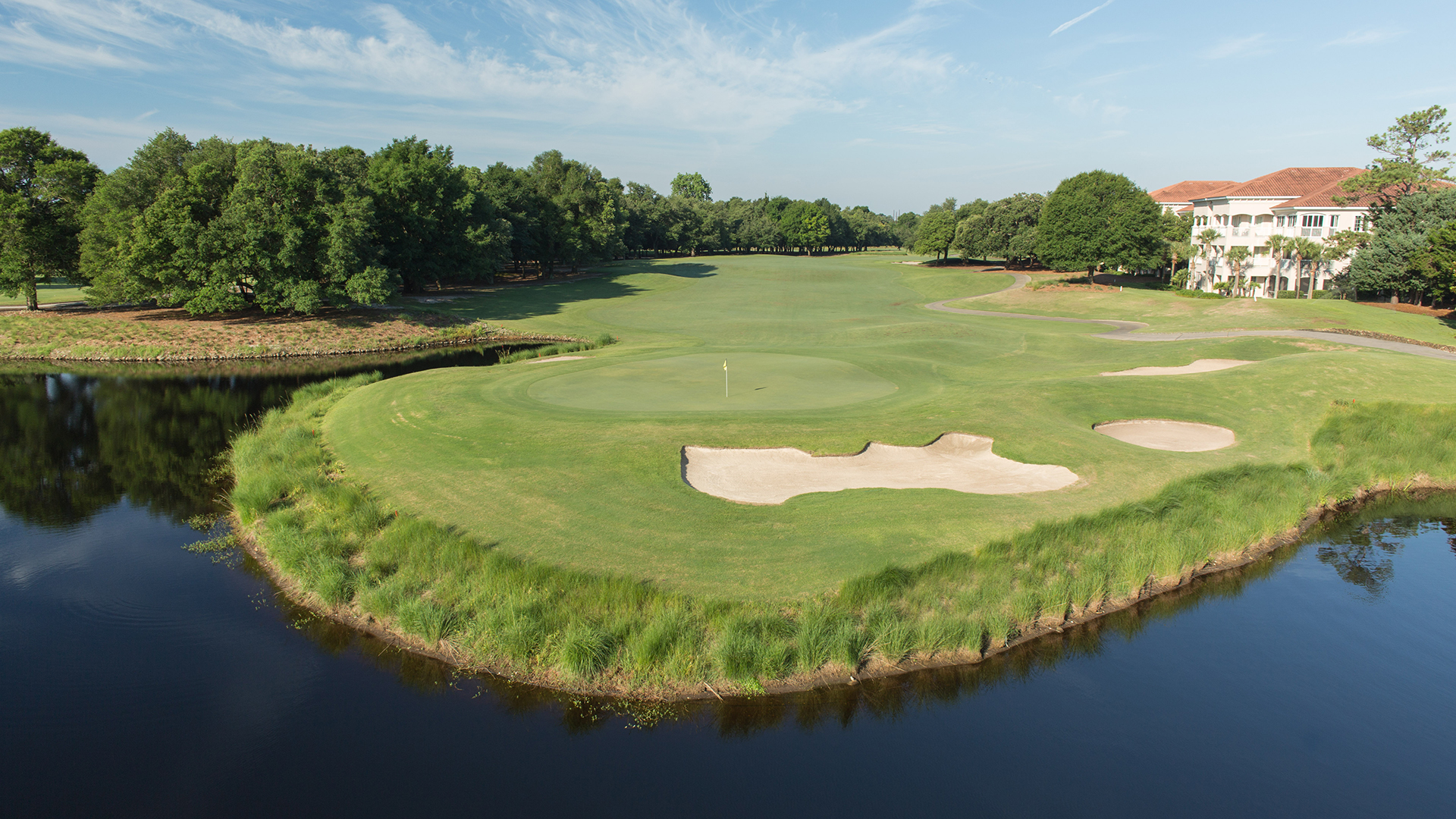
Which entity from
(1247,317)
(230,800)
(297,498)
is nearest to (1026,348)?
(1247,317)

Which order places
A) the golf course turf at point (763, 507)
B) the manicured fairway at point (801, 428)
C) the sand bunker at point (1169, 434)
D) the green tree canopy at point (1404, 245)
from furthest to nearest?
the green tree canopy at point (1404, 245) < the sand bunker at point (1169, 434) < the manicured fairway at point (801, 428) < the golf course turf at point (763, 507)

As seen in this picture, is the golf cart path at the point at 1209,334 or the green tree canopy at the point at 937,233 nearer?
the golf cart path at the point at 1209,334

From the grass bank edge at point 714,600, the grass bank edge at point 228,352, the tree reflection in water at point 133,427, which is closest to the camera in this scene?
the grass bank edge at point 714,600

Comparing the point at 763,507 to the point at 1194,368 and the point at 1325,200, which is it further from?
the point at 1325,200

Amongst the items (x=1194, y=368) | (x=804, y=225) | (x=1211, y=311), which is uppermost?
(x=804, y=225)

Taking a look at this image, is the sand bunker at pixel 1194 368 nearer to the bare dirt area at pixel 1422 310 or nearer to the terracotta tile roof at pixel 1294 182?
the bare dirt area at pixel 1422 310

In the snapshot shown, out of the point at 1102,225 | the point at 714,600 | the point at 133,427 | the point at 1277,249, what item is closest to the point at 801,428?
the point at 714,600

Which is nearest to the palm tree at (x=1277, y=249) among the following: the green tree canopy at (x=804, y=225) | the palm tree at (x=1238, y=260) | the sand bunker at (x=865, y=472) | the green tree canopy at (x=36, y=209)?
the palm tree at (x=1238, y=260)
